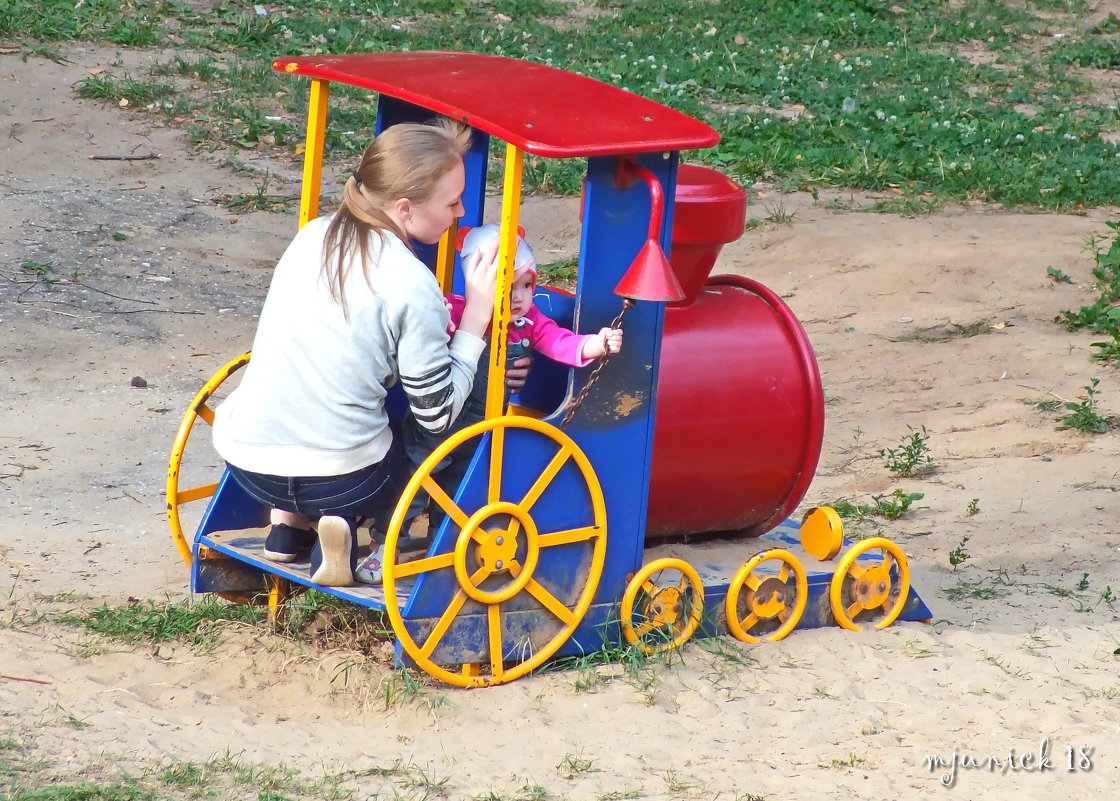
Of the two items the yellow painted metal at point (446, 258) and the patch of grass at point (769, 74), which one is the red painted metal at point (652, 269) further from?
the patch of grass at point (769, 74)

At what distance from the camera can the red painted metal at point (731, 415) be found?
349 cm

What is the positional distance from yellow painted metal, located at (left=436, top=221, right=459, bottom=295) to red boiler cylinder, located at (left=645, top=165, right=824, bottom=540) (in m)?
0.58

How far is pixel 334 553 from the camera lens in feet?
10.0

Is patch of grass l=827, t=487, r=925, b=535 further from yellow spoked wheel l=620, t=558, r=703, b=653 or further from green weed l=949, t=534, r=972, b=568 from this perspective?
yellow spoked wheel l=620, t=558, r=703, b=653

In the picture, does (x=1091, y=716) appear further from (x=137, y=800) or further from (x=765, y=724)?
(x=137, y=800)

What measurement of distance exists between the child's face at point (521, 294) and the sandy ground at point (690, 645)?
0.84 m

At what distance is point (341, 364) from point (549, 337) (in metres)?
0.48

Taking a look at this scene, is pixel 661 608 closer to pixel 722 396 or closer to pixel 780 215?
pixel 722 396

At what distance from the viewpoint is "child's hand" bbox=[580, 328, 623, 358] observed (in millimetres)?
3018

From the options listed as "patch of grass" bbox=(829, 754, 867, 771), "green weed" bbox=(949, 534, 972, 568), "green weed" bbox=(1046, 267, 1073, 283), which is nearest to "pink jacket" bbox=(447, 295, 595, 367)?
"patch of grass" bbox=(829, 754, 867, 771)

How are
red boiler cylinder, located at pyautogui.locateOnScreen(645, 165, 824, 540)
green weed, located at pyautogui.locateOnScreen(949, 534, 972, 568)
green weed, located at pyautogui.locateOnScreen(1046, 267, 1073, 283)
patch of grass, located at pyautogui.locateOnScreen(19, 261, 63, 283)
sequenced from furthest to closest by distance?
1. green weed, located at pyautogui.locateOnScreen(1046, 267, 1073, 283)
2. patch of grass, located at pyautogui.locateOnScreen(19, 261, 63, 283)
3. green weed, located at pyautogui.locateOnScreen(949, 534, 972, 568)
4. red boiler cylinder, located at pyautogui.locateOnScreen(645, 165, 824, 540)

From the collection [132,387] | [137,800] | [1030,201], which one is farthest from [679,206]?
[1030,201]

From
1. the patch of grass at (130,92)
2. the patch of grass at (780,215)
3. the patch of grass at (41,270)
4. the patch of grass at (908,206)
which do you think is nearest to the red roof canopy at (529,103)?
the patch of grass at (41,270)

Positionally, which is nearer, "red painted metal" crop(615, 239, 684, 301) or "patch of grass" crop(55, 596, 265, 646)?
"red painted metal" crop(615, 239, 684, 301)
